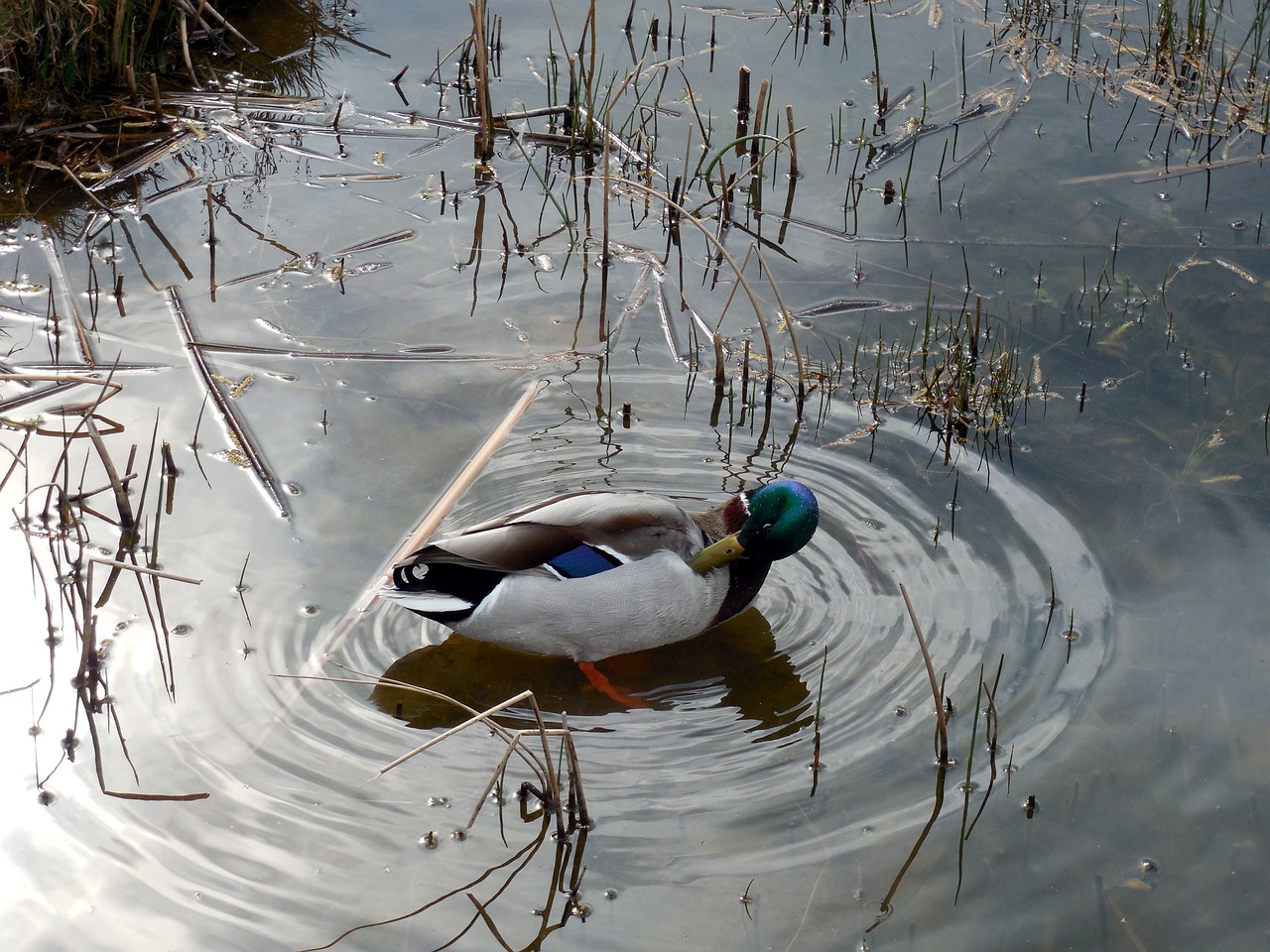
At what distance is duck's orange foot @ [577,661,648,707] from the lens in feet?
14.1

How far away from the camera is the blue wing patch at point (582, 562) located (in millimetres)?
4215

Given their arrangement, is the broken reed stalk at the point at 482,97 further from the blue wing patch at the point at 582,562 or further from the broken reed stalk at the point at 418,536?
the blue wing patch at the point at 582,562

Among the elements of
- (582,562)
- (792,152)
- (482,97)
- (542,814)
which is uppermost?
(482,97)

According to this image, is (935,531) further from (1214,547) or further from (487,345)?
(487,345)

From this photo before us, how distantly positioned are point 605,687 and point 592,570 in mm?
387

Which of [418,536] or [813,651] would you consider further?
[418,536]

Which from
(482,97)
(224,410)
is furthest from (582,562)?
(482,97)

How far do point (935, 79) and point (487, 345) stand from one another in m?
3.29

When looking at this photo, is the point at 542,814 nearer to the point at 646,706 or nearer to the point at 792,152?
the point at 646,706

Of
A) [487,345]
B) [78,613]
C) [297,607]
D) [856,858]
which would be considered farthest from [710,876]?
[487,345]

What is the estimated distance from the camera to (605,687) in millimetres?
4320

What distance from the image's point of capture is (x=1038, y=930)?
3.46 meters

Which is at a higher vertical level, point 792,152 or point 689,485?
point 792,152

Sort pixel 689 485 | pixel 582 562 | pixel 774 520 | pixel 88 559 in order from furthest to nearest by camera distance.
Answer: pixel 689 485, pixel 774 520, pixel 582 562, pixel 88 559
